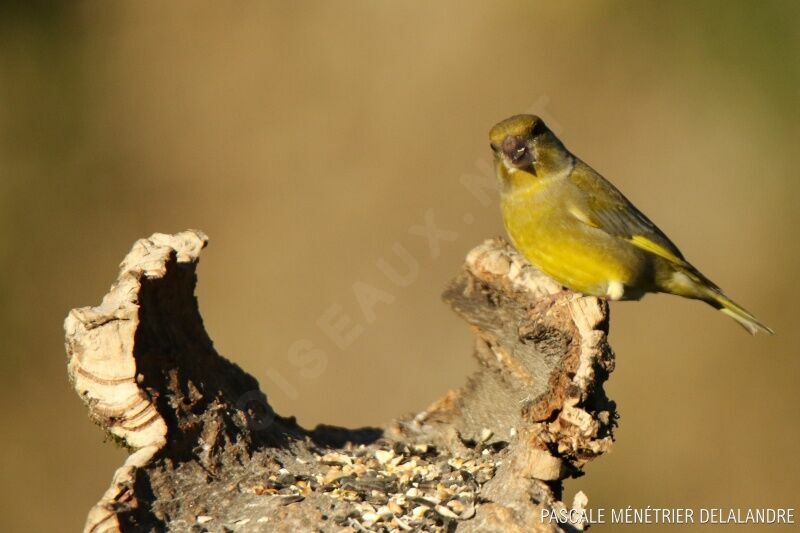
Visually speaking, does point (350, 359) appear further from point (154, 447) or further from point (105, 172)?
point (154, 447)

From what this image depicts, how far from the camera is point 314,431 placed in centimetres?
490

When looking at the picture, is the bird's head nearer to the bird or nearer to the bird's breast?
the bird

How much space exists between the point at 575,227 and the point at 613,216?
31 cm

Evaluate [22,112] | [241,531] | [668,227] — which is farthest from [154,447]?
[668,227]

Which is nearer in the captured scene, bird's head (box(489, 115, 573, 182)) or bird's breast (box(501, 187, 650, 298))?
bird's breast (box(501, 187, 650, 298))

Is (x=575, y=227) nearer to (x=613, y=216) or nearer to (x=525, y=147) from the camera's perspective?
(x=613, y=216)

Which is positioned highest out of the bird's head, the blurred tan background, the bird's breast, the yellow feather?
the blurred tan background

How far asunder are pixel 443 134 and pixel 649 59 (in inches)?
75.8

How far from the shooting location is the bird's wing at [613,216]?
17.9ft

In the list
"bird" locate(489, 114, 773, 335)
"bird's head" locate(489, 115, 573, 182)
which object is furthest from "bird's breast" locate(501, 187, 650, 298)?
"bird's head" locate(489, 115, 573, 182)

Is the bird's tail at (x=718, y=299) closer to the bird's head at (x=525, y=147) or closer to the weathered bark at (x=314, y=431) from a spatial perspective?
the bird's head at (x=525, y=147)

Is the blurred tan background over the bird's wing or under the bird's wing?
over

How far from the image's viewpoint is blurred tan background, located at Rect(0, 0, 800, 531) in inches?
330

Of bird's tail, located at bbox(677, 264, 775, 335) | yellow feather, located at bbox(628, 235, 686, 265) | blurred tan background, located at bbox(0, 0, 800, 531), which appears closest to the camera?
yellow feather, located at bbox(628, 235, 686, 265)
